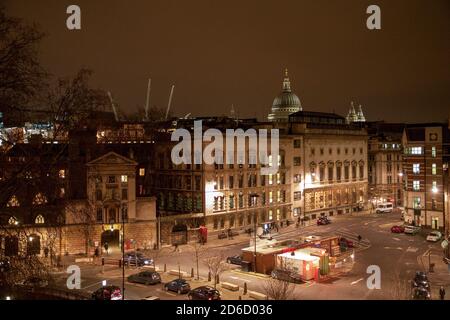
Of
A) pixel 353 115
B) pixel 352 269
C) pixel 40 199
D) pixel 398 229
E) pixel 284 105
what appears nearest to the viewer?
pixel 40 199

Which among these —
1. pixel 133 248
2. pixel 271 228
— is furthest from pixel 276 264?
pixel 271 228

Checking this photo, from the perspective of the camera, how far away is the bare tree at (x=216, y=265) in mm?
38134

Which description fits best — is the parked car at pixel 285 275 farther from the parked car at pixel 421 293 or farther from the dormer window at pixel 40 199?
the dormer window at pixel 40 199

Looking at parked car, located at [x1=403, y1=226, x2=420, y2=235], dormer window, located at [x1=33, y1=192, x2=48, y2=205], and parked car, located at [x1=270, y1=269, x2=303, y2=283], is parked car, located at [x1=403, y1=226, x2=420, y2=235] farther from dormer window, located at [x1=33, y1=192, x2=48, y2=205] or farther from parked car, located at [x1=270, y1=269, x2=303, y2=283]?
dormer window, located at [x1=33, y1=192, x2=48, y2=205]

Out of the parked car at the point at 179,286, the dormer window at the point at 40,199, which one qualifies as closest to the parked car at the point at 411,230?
the parked car at the point at 179,286

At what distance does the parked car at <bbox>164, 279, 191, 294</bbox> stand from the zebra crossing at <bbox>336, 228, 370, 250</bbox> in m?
25.1

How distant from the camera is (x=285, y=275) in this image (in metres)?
38.2

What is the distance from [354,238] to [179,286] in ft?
101

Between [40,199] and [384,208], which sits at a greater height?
[40,199]

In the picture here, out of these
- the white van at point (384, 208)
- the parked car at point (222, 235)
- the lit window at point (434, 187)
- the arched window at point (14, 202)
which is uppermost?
the arched window at point (14, 202)

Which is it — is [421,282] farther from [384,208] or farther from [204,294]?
[384,208]

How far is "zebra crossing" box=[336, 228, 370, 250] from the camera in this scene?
54.3m

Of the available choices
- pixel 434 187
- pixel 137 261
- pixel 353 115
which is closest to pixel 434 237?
pixel 434 187

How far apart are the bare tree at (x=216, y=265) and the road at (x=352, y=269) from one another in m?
0.56
